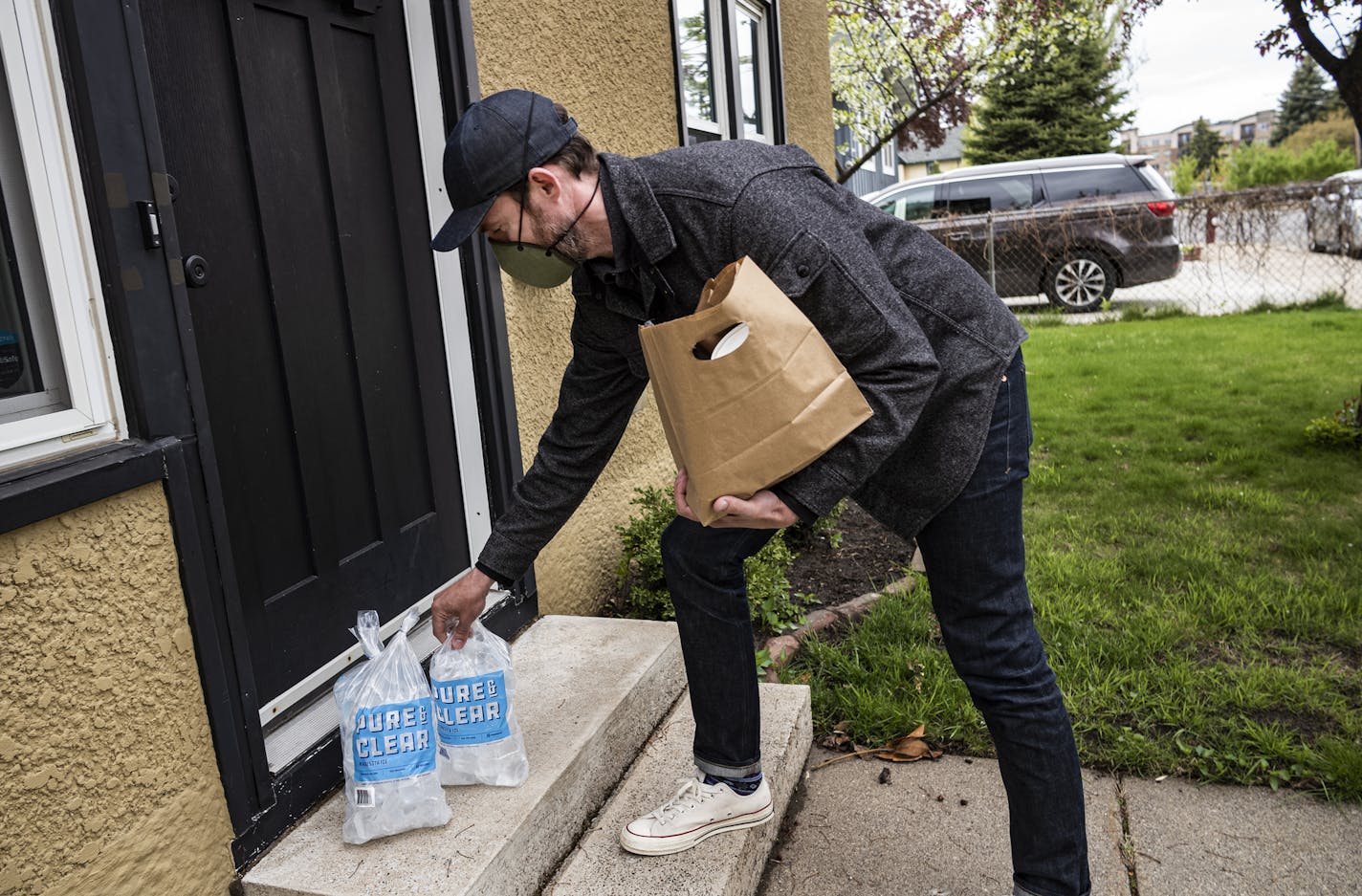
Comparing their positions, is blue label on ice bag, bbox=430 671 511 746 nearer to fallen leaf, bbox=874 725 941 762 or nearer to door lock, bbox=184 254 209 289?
door lock, bbox=184 254 209 289

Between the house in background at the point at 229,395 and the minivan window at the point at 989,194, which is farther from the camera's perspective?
the minivan window at the point at 989,194

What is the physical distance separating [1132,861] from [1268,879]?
11.3 inches

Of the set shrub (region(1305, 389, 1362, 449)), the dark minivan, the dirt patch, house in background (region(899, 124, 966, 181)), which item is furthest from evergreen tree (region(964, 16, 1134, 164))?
the dirt patch

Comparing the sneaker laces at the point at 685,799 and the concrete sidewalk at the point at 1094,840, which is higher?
the sneaker laces at the point at 685,799

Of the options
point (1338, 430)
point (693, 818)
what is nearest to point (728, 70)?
point (1338, 430)

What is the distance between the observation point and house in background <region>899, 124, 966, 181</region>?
42344 millimetres

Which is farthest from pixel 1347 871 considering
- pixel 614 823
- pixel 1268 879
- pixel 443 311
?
pixel 443 311

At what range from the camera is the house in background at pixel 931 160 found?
42344mm

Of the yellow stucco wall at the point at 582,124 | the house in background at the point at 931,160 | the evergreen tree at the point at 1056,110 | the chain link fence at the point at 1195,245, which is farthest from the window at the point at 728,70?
the house in background at the point at 931,160

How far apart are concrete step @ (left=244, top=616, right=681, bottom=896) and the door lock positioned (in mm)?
1154

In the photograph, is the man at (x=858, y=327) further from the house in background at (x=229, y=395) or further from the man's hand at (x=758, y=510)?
the house in background at (x=229, y=395)

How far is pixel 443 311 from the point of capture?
302cm

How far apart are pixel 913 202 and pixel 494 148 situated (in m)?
12.1

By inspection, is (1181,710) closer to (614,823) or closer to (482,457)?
(614,823)
